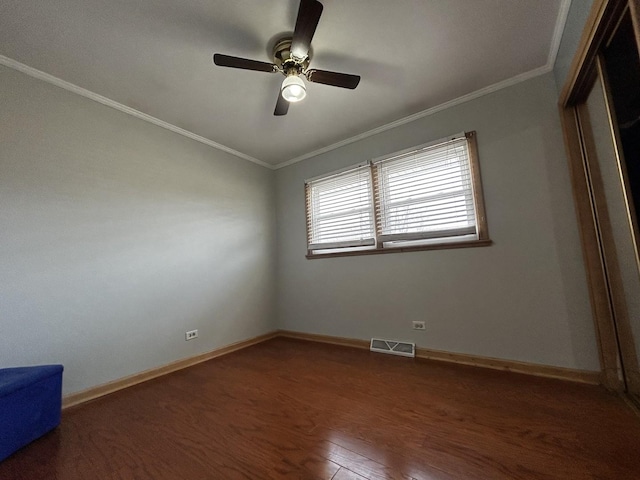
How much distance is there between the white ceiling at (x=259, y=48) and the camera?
154 centimetres

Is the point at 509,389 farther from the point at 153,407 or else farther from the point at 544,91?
the point at 153,407

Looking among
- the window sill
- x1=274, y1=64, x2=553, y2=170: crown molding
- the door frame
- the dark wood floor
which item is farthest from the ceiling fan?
the dark wood floor

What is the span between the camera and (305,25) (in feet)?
4.64

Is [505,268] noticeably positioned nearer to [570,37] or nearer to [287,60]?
[570,37]

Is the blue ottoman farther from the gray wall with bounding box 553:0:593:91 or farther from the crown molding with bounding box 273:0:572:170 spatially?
the gray wall with bounding box 553:0:593:91

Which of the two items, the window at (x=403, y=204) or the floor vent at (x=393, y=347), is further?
the floor vent at (x=393, y=347)

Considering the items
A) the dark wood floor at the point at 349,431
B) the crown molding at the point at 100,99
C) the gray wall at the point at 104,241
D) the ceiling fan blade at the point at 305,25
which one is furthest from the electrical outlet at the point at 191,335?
the ceiling fan blade at the point at 305,25

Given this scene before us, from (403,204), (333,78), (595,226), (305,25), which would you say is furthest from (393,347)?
(305,25)

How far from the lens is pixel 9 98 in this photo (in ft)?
5.82

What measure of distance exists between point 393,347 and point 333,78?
→ 8.65 feet

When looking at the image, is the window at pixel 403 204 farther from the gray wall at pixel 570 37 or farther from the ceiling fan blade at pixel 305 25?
the ceiling fan blade at pixel 305 25

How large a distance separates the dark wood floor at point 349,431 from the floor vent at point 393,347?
0.38m

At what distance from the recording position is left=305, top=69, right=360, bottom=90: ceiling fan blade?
1.76m

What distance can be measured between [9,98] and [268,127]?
2.02 metres
